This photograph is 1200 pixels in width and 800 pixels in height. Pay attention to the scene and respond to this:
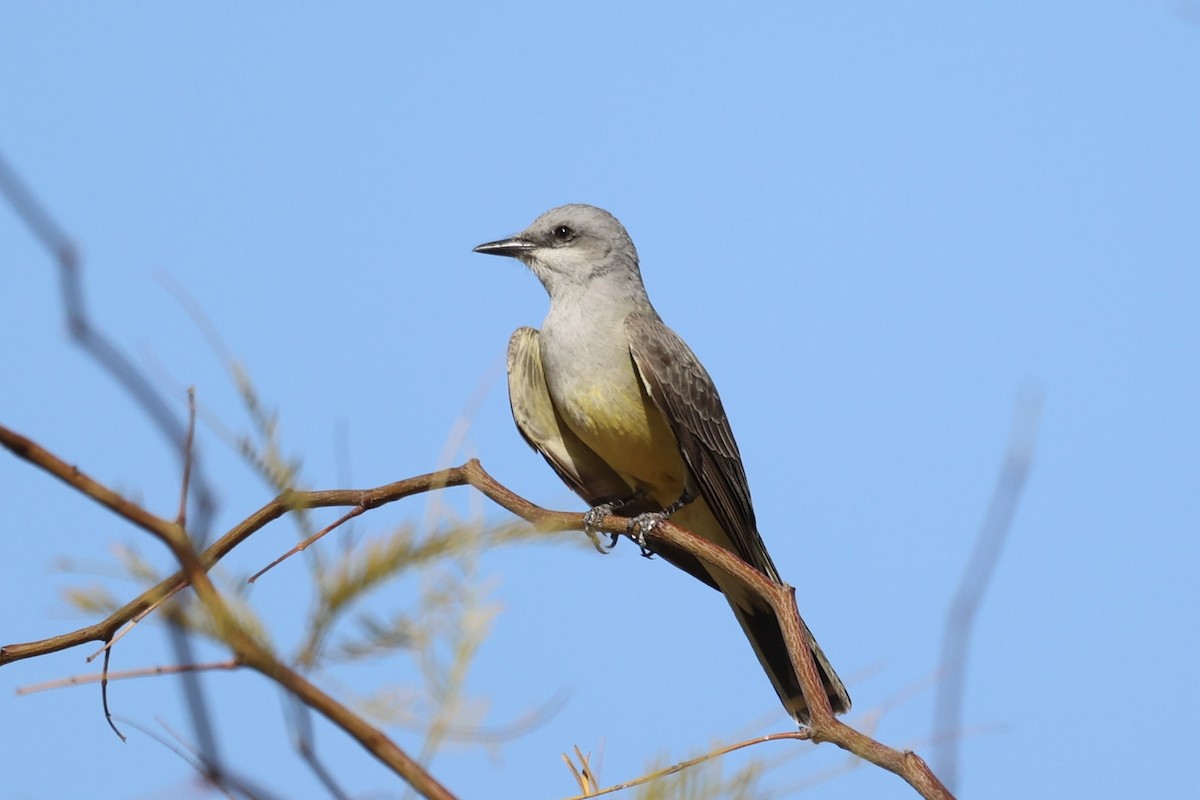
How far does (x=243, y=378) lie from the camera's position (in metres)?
1.25

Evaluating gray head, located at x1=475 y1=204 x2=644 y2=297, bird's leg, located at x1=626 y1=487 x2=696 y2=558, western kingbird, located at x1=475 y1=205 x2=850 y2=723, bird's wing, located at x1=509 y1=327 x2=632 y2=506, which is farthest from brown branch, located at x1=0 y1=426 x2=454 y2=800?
gray head, located at x1=475 y1=204 x2=644 y2=297

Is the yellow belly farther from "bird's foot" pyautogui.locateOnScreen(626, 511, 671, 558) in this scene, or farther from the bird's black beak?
the bird's black beak

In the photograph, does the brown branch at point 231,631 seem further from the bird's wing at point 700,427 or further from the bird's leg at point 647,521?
the bird's wing at point 700,427

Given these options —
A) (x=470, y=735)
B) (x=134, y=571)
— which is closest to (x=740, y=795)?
(x=470, y=735)

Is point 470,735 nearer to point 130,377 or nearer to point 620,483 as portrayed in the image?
point 130,377

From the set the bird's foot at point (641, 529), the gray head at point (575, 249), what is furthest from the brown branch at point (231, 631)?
the gray head at point (575, 249)

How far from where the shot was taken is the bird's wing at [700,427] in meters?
6.04

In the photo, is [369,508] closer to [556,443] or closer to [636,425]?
[636,425]

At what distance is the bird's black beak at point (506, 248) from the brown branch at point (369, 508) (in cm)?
238

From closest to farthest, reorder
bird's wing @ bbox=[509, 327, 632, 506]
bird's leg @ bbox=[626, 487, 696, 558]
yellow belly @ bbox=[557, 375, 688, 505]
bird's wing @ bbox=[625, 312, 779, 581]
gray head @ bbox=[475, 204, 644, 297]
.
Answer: bird's leg @ bbox=[626, 487, 696, 558] → bird's wing @ bbox=[625, 312, 779, 581] → yellow belly @ bbox=[557, 375, 688, 505] → bird's wing @ bbox=[509, 327, 632, 506] → gray head @ bbox=[475, 204, 644, 297]

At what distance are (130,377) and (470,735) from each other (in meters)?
0.53

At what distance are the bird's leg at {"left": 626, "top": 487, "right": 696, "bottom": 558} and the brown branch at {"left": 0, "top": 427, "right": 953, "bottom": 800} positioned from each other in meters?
0.15

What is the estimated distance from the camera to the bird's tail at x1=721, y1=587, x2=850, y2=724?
5.40 metres

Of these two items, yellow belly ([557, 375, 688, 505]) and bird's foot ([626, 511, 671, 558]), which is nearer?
bird's foot ([626, 511, 671, 558])
